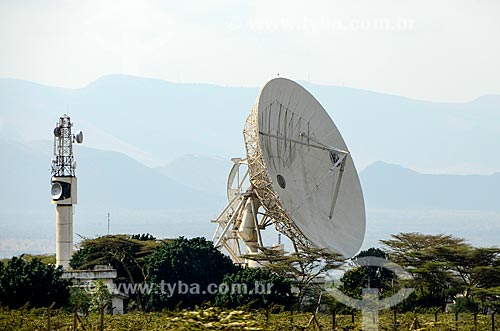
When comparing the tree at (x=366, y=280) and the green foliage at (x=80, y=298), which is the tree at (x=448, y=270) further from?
the green foliage at (x=80, y=298)

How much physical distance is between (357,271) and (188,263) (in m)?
10.2

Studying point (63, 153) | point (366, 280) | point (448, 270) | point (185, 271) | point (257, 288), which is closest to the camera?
point (257, 288)

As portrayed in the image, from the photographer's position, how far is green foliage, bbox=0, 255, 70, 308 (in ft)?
147

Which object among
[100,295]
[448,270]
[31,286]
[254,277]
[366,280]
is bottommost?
[100,295]

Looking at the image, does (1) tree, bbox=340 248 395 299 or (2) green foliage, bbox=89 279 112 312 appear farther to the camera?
(1) tree, bbox=340 248 395 299

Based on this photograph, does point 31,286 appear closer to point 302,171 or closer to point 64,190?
point 64,190

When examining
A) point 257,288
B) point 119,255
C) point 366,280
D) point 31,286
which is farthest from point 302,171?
point 31,286

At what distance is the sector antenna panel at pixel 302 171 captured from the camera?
48156 millimetres

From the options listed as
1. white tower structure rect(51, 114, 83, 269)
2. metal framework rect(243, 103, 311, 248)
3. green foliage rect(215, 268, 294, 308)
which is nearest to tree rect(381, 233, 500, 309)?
metal framework rect(243, 103, 311, 248)

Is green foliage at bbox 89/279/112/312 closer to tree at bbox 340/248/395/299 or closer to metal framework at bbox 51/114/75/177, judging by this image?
metal framework at bbox 51/114/75/177

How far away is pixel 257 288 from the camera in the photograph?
4731 centimetres

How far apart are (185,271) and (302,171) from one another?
765 cm

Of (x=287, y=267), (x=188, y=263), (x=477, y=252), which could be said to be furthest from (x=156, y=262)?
(x=477, y=252)

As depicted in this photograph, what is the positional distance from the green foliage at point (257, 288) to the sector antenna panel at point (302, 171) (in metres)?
2.34
